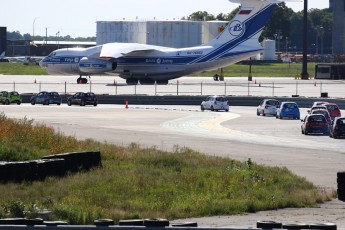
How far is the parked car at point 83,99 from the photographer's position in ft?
268

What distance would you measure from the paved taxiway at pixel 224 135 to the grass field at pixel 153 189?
1.04m

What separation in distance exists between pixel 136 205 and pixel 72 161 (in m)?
6.87

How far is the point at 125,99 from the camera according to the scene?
8469 centimetres

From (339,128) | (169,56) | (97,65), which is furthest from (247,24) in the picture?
(339,128)

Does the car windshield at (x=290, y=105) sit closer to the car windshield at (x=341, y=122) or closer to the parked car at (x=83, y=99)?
the car windshield at (x=341, y=122)

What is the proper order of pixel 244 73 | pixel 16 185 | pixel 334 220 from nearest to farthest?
pixel 334 220 → pixel 16 185 → pixel 244 73

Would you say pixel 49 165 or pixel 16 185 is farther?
pixel 49 165

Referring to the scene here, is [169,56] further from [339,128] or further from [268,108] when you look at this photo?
[339,128]

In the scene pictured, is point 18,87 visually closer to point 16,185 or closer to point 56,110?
point 56,110

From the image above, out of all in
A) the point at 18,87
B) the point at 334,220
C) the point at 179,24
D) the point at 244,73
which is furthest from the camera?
the point at 179,24

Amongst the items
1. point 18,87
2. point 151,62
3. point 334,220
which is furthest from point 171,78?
point 334,220

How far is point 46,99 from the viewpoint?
272 feet

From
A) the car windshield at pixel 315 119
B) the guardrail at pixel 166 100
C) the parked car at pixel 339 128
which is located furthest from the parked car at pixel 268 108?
the parked car at pixel 339 128

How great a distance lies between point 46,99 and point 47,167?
5263 cm
